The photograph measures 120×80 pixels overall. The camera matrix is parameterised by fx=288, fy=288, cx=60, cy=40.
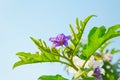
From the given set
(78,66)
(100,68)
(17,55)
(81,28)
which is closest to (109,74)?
(100,68)

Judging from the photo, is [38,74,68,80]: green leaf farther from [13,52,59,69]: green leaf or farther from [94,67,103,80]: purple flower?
[94,67,103,80]: purple flower

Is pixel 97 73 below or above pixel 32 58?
below

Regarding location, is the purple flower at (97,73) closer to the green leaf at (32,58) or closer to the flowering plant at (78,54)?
the flowering plant at (78,54)

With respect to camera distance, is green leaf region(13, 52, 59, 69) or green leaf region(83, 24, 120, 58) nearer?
green leaf region(83, 24, 120, 58)

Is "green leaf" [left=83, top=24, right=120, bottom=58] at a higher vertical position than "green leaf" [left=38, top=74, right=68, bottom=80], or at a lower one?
higher

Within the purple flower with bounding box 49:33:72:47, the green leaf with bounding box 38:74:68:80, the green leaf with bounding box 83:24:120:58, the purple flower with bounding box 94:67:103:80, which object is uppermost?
the purple flower with bounding box 49:33:72:47

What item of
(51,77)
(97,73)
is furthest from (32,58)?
(97,73)

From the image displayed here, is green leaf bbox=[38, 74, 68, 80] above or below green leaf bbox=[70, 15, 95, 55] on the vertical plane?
below

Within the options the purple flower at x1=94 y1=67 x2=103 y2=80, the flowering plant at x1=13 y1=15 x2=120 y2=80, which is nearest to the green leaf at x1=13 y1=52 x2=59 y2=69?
the flowering plant at x1=13 y1=15 x2=120 y2=80

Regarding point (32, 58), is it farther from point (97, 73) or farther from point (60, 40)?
point (97, 73)
